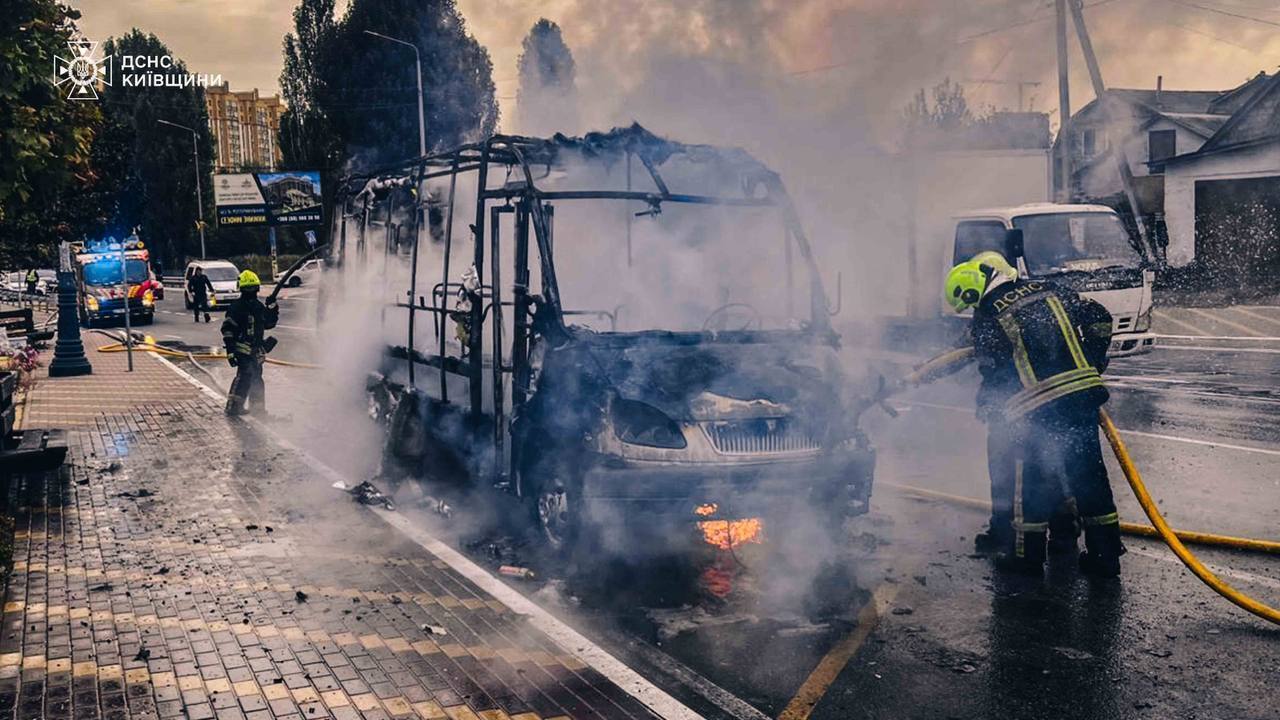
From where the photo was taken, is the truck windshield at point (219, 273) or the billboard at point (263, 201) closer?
the truck windshield at point (219, 273)

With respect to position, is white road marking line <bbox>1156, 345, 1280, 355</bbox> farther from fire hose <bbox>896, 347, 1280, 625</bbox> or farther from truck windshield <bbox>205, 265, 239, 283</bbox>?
truck windshield <bbox>205, 265, 239, 283</bbox>

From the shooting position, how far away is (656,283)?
743 cm

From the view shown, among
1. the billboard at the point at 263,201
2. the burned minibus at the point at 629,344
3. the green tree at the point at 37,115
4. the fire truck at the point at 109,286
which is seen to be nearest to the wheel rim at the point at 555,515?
the burned minibus at the point at 629,344

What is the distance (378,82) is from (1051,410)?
1722 inches

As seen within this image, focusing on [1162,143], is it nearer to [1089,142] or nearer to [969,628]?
[1089,142]

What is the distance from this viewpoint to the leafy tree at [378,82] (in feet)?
144

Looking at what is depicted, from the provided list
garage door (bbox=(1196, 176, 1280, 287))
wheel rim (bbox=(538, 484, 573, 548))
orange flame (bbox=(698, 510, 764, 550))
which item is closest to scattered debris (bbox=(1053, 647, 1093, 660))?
orange flame (bbox=(698, 510, 764, 550))

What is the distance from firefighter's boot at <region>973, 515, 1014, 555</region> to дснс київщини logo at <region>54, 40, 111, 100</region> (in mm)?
7881

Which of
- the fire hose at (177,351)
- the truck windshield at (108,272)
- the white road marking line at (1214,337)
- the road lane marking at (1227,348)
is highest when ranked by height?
the truck windshield at (108,272)

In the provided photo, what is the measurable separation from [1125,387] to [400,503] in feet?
30.6

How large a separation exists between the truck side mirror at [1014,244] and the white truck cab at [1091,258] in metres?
0.57

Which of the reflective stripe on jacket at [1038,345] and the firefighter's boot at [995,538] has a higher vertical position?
the reflective stripe on jacket at [1038,345]

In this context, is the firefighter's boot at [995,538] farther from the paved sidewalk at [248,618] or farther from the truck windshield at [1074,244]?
A: the truck windshield at [1074,244]

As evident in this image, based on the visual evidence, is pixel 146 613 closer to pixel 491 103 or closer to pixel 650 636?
pixel 650 636
